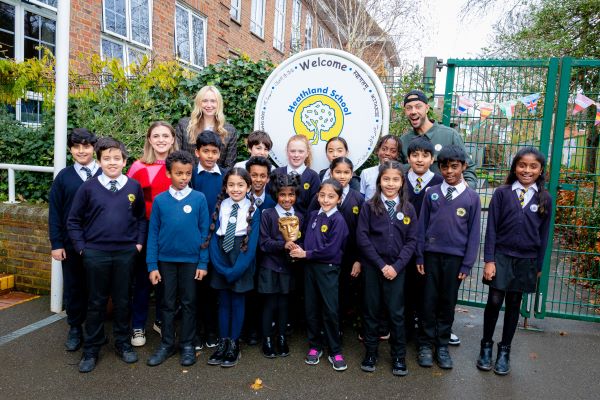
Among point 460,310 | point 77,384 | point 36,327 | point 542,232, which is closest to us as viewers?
point 77,384

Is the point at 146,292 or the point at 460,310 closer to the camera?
the point at 146,292

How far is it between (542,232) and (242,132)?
3232 mm

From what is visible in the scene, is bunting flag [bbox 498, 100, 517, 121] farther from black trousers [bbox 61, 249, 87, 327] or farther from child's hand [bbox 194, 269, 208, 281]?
black trousers [bbox 61, 249, 87, 327]

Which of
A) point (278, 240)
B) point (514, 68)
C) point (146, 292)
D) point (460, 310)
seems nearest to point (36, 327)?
point (146, 292)

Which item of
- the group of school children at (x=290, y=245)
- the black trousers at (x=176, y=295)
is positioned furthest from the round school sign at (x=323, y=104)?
the black trousers at (x=176, y=295)

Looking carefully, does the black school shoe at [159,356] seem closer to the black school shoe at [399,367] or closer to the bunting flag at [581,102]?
the black school shoe at [399,367]

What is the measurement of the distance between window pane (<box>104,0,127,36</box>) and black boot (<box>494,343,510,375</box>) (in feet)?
28.9

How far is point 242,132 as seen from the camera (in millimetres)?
5273

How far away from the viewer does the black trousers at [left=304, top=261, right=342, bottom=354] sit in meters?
3.54

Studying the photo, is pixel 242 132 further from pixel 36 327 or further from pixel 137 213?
pixel 36 327

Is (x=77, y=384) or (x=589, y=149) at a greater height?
(x=589, y=149)

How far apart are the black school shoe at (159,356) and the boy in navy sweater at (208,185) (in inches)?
10.6

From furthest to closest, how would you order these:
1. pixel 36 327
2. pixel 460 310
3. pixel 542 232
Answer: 1. pixel 460 310
2. pixel 36 327
3. pixel 542 232

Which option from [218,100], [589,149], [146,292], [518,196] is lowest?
[146,292]
